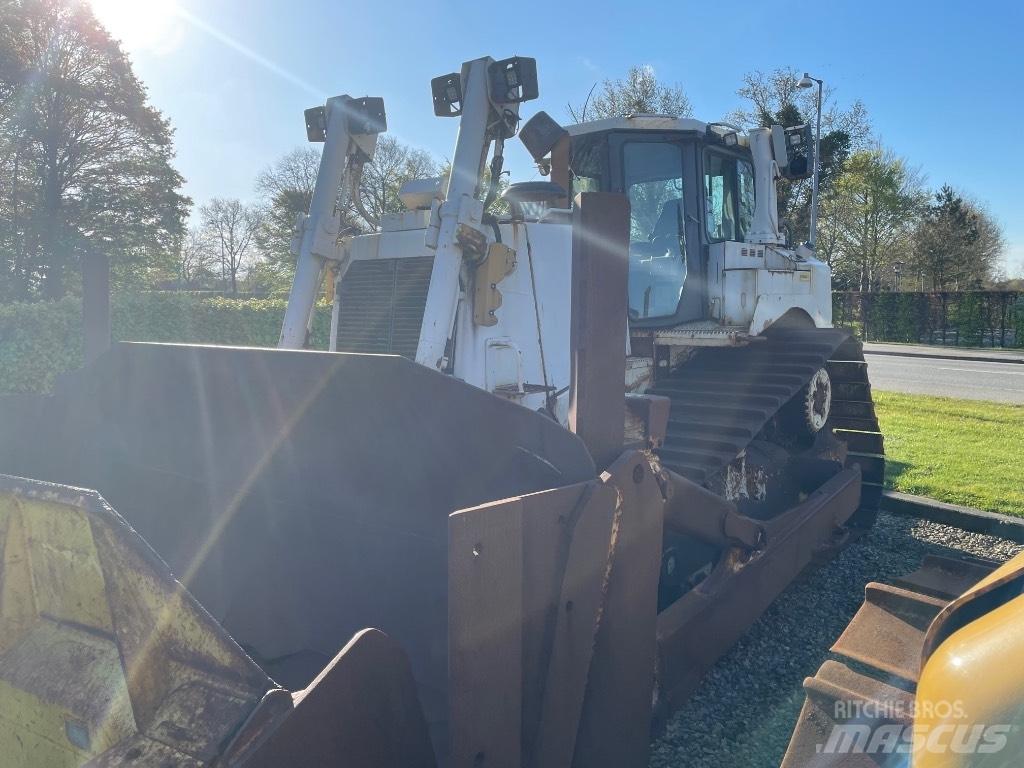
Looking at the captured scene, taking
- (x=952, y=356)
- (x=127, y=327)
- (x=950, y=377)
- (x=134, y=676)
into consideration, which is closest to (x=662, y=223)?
(x=134, y=676)

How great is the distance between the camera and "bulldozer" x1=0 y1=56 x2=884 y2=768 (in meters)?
1.54

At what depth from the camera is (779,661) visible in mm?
3383

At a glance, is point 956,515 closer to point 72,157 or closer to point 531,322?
point 531,322

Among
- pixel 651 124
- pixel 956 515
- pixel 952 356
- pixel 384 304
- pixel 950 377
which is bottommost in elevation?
pixel 956 515

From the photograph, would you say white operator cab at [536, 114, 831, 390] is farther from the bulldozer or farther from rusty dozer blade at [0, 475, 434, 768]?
rusty dozer blade at [0, 475, 434, 768]

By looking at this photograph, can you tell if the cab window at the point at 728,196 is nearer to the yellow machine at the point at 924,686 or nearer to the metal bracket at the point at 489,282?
the metal bracket at the point at 489,282

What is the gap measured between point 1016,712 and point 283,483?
88.6 inches

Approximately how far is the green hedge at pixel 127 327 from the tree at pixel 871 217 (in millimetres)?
27582

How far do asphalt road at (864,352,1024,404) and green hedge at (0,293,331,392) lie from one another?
10569 millimetres

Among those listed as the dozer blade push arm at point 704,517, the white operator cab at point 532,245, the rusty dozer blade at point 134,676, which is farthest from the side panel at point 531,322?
the rusty dozer blade at point 134,676

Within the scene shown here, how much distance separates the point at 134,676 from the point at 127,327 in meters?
10.8

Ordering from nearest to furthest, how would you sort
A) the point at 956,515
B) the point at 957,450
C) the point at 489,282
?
1. the point at 489,282
2. the point at 956,515
3. the point at 957,450

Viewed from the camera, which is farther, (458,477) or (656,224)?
(656,224)

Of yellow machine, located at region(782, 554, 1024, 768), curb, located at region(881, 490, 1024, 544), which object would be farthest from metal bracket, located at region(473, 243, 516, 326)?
curb, located at region(881, 490, 1024, 544)
